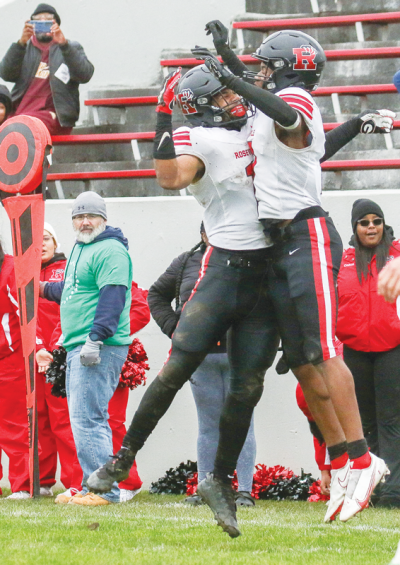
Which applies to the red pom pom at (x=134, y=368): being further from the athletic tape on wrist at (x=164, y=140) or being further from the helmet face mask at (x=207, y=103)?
the athletic tape on wrist at (x=164, y=140)

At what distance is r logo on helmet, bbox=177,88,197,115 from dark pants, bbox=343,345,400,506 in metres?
2.54

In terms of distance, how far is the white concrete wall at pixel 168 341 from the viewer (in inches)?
292

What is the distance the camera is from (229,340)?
14.5 ft

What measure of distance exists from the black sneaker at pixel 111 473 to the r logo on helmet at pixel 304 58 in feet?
6.19

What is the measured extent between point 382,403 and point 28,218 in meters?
2.63

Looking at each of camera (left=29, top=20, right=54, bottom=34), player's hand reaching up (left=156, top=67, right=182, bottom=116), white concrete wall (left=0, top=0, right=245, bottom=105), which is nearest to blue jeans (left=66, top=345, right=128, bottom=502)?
player's hand reaching up (left=156, top=67, right=182, bottom=116)

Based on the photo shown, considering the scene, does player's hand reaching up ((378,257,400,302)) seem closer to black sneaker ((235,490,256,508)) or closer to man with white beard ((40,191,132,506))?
man with white beard ((40,191,132,506))

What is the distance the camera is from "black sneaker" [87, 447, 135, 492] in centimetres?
420

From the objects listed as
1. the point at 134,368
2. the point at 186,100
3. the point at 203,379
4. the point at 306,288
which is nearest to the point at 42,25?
the point at 134,368

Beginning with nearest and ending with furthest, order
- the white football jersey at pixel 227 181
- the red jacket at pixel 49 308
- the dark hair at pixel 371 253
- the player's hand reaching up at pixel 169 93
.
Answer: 1. the player's hand reaching up at pixel 169 93
2. the white football jersey at pixel 227 181
3. the dark hair at pixel 371 253
4. the red jacket at pixel 49 308

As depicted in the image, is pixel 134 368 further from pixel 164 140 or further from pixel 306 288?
pixel 164 140

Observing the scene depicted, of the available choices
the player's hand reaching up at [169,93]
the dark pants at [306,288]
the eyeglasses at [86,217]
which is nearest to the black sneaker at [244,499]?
the eyeglasses at [86,217]

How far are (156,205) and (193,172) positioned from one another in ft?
11.9

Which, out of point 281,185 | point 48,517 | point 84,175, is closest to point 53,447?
point 48,517
